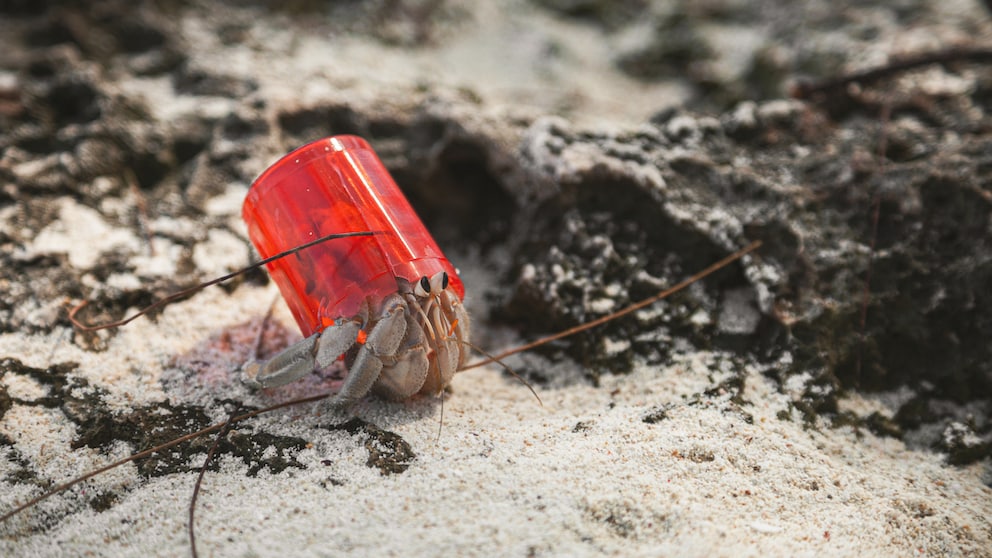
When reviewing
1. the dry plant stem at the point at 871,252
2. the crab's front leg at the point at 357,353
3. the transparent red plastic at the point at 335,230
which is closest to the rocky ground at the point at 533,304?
the dry plant stem at the point at 871,252

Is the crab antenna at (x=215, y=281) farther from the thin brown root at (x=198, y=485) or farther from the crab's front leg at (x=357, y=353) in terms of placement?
the thin brown root at (x=198, y=485)

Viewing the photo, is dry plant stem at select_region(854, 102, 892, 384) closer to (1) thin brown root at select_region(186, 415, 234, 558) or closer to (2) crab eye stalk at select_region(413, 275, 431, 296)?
(2) crab eye stalk at select_region(413, 275, 431, 296)

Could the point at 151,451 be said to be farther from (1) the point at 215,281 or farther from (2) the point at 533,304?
(2) the point at 533,304

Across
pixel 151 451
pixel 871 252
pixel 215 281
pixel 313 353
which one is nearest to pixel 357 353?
pixel 313 353

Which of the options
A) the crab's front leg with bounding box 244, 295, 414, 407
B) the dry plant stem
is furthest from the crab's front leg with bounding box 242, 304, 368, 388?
the dry plant stem

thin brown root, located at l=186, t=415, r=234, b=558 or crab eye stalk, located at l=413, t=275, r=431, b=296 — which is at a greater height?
crab eye stalk, located at l=413, t=275, r=431, b=296

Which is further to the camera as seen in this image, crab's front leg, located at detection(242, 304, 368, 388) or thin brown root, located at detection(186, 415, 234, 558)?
crab's front leg, located at detection(242, 304, 368, 388)
